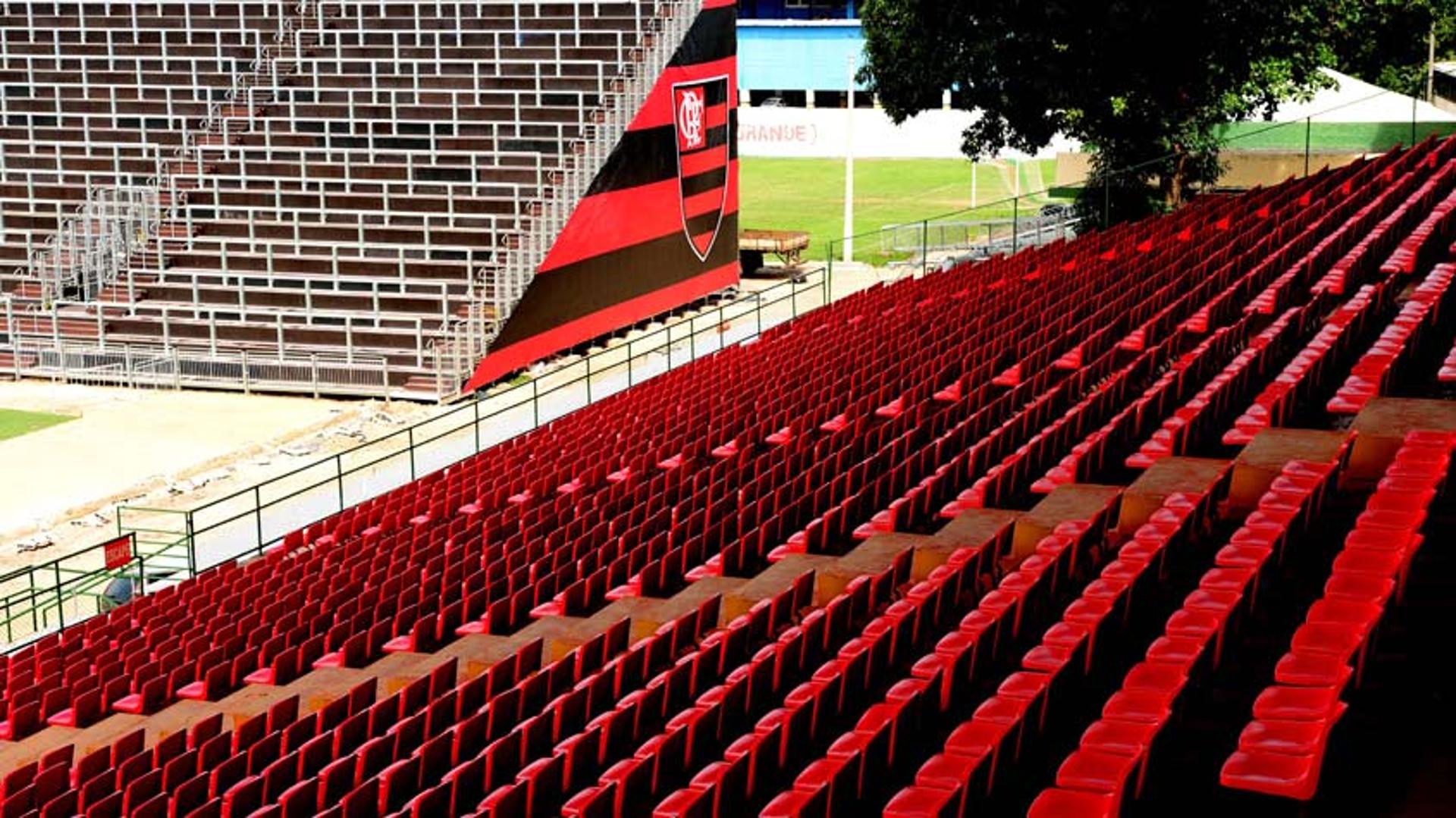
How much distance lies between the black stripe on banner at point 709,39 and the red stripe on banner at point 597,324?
4.07 meters

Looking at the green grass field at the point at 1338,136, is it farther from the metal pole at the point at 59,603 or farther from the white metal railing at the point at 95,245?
the metal pole at the point at 59,603

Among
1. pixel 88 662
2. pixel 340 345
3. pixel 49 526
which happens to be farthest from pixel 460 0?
pixel 88 662

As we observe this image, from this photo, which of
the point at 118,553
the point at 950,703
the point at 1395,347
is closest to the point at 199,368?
the point at 118,553

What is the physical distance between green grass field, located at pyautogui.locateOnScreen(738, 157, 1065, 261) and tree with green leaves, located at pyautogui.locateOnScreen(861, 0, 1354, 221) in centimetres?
344

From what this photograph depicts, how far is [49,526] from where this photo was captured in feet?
69.5

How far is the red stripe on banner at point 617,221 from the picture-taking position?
98.9 ft

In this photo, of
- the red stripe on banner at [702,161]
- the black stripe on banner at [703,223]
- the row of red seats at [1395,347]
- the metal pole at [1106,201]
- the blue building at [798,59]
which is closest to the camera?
the row of red seats at [1395,347]

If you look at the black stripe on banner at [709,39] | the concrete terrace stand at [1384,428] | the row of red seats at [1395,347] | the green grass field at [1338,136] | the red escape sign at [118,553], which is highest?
the black stripe on banner at [709,39]

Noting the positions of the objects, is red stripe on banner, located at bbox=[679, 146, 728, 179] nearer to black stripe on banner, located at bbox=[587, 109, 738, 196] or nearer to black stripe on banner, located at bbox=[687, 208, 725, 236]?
black stripe on banner, located at bbox=[587, 109, 738, 196]

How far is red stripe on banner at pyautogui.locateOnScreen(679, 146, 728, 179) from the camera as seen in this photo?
33.8 meters

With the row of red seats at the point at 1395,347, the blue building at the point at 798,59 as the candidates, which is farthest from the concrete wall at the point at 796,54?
the row of red seats at the point at 1395,347

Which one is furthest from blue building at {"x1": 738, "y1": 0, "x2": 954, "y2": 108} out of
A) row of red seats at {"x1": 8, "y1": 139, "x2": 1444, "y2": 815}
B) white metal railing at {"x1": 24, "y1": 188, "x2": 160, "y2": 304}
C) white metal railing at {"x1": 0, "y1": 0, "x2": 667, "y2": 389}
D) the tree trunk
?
row of red seats at {"x1": 8, "y1": 139, "x2": 1444, "y2": 815}

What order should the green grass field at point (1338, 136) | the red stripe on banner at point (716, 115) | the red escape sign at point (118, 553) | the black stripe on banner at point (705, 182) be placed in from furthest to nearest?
the red stripe on banner at point (716, 115)
the black stripe on banner at point (705, 182)
the green grass field at point (1338, 136)
the red escape sign at point (118, 553)

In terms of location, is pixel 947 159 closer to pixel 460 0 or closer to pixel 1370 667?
pixel 460 0
